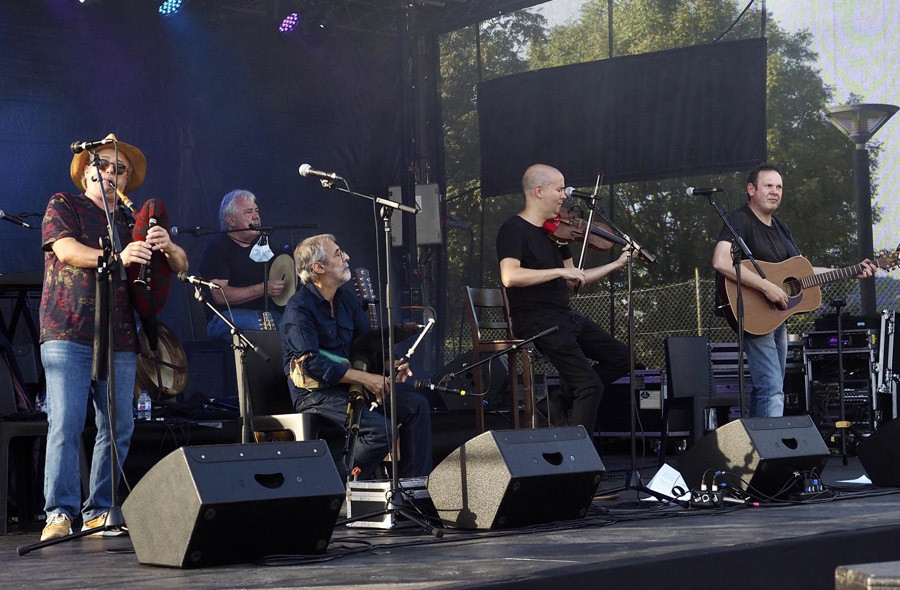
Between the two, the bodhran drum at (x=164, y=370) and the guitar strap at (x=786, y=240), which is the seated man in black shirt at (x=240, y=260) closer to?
the bodhran drum at (x=164, y=370)

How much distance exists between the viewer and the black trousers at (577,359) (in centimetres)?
582

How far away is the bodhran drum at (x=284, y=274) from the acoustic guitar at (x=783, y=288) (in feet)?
10.4

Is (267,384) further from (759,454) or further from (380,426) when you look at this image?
(759,454)

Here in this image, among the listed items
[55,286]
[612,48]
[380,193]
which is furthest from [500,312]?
[55,286]

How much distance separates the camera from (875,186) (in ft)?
34.6

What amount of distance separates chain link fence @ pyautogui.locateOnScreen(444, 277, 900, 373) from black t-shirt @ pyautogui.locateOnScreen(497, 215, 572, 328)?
4.44 metres

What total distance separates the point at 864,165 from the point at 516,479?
7670 millimetres

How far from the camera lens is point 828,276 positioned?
21.5ft

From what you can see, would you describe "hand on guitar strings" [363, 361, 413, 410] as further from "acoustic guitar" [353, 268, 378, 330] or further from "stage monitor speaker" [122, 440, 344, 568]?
"stage monitor speaker" [122, 440, 344, 568]

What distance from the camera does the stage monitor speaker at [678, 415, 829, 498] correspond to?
5.15m

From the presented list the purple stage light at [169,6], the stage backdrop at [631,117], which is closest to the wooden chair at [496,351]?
the stage backdrop at [631,117]

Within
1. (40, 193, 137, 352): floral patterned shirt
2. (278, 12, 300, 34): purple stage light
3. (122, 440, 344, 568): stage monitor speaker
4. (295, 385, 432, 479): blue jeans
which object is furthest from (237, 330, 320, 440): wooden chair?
(278, 12, 300, 34): purple stage light

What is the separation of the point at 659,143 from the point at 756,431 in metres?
4.62

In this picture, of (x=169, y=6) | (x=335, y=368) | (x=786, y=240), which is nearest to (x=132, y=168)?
(x=335, y=368)
